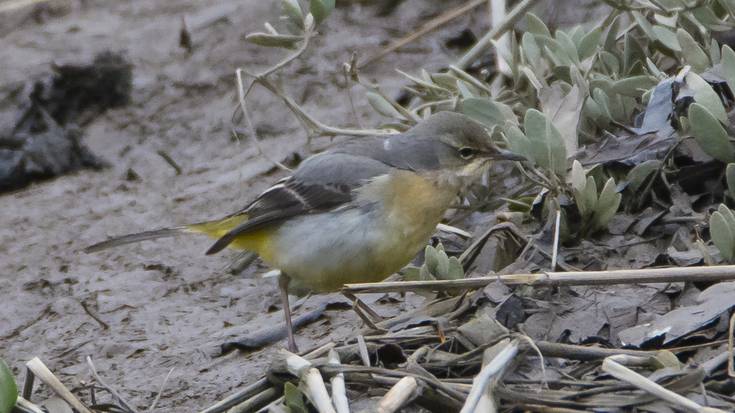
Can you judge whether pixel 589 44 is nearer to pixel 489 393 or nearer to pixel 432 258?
pixel 432 258

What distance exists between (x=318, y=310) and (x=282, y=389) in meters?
1.69

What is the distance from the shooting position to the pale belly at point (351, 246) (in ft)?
20.3

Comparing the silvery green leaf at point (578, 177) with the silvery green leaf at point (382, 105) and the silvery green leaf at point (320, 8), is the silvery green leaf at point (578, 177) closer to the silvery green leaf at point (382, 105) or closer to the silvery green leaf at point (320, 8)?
the silvery green leaf at point (320, 8)

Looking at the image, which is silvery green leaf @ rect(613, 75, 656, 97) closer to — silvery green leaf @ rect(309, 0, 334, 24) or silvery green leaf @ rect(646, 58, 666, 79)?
silvery green leaf @ rect(646, 58, 666, 79)

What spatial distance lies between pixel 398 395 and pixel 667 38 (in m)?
3.02

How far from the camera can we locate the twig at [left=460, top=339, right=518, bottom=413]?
4535mm

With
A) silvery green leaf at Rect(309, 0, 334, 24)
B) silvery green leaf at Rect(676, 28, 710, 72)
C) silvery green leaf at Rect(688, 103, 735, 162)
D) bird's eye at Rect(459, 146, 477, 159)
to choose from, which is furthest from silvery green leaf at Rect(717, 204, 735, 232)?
silvery green leaf at Rect(309, 0, 334, 24)

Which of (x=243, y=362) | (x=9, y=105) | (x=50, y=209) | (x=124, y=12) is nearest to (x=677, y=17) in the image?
(x=243, y=362)

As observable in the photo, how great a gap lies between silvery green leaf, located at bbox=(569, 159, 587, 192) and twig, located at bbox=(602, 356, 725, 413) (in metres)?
1.35

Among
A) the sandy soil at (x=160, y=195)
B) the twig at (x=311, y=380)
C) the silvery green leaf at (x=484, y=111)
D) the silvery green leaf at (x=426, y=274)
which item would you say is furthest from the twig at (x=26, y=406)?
the silvery green leaf at (x=484, y=111)

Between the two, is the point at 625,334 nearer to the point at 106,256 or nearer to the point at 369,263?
the point at 369,263

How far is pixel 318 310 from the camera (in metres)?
6.87

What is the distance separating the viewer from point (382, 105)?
770 cm

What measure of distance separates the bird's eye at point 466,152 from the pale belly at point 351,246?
43 cm
